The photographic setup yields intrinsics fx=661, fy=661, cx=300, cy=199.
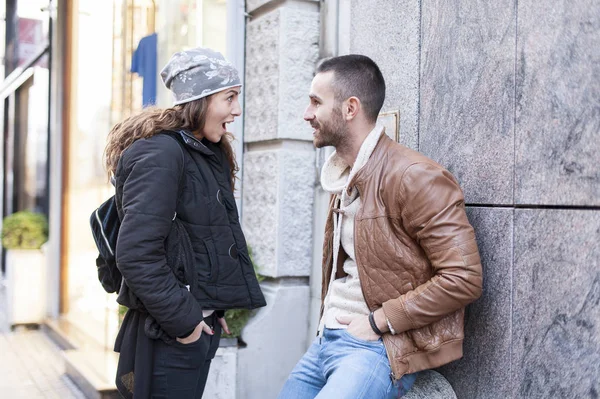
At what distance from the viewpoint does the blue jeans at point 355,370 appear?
233 centimetres

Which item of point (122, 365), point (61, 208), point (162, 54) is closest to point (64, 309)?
point (61, 208)

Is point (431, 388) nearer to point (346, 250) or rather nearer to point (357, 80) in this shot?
point (346, 250)

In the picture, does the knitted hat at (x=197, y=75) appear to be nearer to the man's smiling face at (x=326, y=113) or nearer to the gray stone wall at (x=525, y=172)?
the man's smiling face at (x=326, y=113)

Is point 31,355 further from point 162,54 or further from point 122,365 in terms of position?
point 122,365

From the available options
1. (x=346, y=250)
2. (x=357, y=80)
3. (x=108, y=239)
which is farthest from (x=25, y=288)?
(x=357, y=80)

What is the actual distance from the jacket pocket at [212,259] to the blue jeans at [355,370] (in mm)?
495

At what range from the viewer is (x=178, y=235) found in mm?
2602

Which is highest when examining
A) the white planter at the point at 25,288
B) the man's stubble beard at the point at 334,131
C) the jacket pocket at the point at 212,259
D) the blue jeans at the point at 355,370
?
the man's stubble beard at the point at 334,131

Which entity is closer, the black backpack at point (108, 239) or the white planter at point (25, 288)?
the black backpack at point (108, 239)

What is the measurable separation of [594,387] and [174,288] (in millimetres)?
1523

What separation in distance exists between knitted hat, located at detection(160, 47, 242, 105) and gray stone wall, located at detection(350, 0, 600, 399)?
3.18 ft

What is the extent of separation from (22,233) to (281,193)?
17.7ft

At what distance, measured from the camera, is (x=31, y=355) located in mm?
6777

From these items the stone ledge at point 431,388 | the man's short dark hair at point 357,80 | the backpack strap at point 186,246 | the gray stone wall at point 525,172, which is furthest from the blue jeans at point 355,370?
the man's short dark hair at point 357,80
